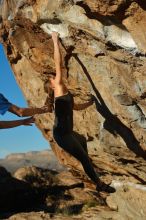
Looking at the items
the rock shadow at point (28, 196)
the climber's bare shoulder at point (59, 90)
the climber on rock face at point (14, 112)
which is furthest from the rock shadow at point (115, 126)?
the rock shadow at point (28, 196)

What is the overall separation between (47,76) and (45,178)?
10395 millimetres

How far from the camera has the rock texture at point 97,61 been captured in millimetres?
7051

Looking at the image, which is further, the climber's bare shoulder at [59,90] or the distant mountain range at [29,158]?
the distant mountain range at [29,158]

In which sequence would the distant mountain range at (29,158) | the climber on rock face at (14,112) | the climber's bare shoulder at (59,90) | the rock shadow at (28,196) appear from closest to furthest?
1. the climber on rock face at (14,112)
2. the climber's bare shoulder at (59,90)
3. the rock shadow at (28,196)
4. the distant mountain range at (29,158)

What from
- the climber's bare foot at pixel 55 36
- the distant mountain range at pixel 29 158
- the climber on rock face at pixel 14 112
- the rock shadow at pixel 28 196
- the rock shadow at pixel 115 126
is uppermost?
the climber's bare foot at pixel 55 36

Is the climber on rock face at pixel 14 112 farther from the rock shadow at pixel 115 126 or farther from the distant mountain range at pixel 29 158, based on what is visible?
the distant mountain range at pixel 29 158

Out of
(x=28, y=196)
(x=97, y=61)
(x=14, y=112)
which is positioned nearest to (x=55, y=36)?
(x=97, y=61)

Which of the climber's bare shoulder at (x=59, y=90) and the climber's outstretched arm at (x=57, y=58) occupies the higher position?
the climber's outstretched arm at (x=57, y=58)

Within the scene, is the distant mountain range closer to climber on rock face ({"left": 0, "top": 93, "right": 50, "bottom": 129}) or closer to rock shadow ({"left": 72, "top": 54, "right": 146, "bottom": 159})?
rock shadow ({"left": 72, "top": 54, "right": 146, "bottom": 159})

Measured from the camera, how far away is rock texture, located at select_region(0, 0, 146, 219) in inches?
278

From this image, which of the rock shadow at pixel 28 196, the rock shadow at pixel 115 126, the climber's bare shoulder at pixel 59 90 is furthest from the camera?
the rock shadow at pixel 28 196

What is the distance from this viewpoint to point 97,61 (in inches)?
320

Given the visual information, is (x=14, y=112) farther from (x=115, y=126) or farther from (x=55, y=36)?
(x=115, y=126)

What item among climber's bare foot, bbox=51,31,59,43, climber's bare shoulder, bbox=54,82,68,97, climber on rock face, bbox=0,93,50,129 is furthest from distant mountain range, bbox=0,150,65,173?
climber on rock face, bbox=0,93,50,129
